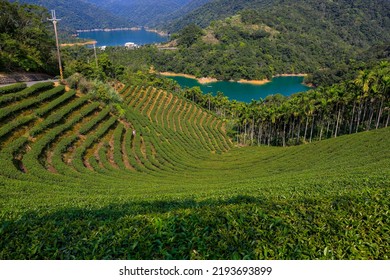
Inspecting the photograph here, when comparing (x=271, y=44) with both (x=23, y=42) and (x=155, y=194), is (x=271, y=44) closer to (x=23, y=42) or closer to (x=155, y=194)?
(x=23, y=42)

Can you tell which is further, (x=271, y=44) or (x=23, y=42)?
(x=271, y=44)

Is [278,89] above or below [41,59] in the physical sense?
below

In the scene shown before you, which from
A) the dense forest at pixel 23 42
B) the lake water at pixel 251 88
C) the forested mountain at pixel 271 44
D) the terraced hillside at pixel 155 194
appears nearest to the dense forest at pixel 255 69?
the dense forest at pixel 23 42

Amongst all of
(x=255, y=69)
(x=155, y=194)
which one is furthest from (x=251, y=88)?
(x=155, y=194)

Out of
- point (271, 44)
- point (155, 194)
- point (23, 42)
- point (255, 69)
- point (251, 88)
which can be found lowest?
point (155, 194)

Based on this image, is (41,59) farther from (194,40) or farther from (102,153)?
(194,40)

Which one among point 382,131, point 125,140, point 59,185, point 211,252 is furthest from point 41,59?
point 382,131
